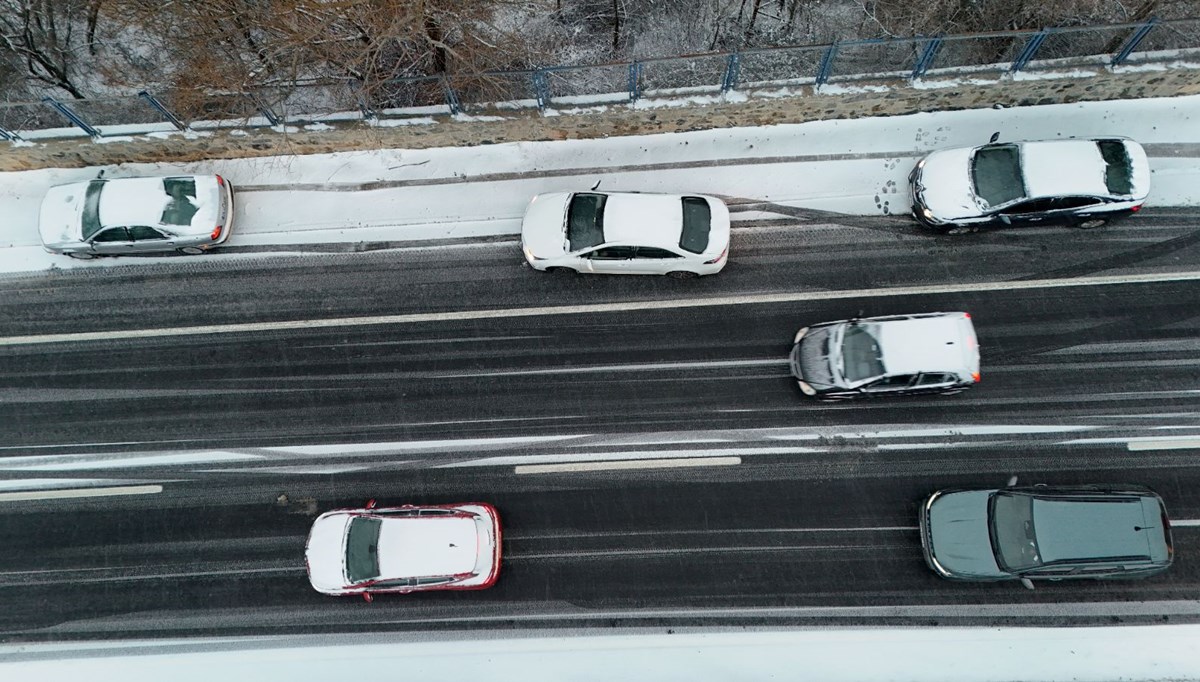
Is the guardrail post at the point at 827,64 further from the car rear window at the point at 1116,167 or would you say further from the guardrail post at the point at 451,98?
the guardrail post at the point at 451,98

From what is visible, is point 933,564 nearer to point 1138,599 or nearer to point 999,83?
point 1138,599

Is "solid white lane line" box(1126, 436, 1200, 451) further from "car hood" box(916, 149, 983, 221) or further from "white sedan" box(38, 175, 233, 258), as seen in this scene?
"white sedan" box(38, 175, 233, 258)

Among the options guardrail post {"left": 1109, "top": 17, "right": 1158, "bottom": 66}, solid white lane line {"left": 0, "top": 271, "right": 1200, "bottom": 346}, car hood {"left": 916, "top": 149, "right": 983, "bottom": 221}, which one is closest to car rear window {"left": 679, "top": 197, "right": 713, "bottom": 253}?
solid white lane line {"left": 0, "top": 271, "right": 1200, "bottom": 346}

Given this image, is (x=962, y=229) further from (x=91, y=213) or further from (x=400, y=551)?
(x=91, y=213)

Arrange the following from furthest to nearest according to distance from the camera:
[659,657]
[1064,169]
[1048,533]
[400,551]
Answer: [1064,169] < [659,657] < [400,551] < [1048,533]

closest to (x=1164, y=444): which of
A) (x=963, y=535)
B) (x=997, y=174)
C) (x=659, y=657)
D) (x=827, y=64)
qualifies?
(x=963, y=535)
